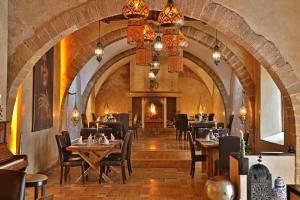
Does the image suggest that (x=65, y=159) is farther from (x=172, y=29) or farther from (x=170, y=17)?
(x=170, y=17)

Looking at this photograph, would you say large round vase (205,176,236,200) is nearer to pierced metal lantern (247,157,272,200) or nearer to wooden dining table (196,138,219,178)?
pierced metal lantern (247,157,272,200)

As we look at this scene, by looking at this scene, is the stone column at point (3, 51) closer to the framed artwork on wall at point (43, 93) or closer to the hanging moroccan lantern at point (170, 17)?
the framed artwork on wall at point (43, 93)

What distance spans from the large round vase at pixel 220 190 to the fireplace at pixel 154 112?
14240 mm

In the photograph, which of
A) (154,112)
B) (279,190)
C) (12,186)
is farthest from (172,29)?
(154,112)

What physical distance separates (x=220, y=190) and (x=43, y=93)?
5132 mm

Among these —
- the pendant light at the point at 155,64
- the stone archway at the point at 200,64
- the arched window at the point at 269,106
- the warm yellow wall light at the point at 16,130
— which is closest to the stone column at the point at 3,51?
the warm yellow wall light at the point at 16,130

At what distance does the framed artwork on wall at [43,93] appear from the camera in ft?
27.5

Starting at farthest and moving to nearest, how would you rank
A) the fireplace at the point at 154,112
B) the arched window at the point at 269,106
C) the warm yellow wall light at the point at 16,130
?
the fireplace at the point at 154,112, the arched window at the point at 269,106, the warm yellow wall light at the point at 16,130

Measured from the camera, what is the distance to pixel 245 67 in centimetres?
1059

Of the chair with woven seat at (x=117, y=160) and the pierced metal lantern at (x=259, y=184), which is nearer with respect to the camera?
the pierced metal lantern at (x=259, y=184)

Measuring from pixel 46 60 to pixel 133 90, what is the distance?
1011 cm

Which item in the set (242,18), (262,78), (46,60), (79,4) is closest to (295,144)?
(242,18)

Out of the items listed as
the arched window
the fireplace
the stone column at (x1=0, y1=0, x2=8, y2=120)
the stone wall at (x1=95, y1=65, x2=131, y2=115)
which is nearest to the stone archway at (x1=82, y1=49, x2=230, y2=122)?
the stone wall at (x1=95, y1=65, x2=131, y2=115)

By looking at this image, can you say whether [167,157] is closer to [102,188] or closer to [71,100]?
[102,188]
